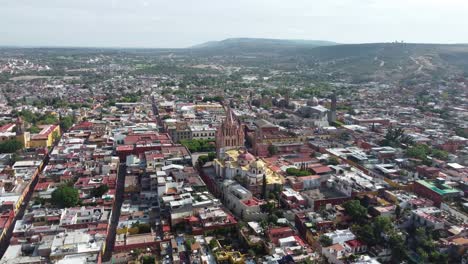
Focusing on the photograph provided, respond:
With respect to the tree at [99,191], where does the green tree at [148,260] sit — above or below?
below

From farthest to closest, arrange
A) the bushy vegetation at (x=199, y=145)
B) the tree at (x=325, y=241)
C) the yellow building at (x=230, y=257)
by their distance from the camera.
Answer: the bushy vegetation at (x=199, y=145)
the tree at (x=325, y=241)
the yellow building at (x=230, y=257)

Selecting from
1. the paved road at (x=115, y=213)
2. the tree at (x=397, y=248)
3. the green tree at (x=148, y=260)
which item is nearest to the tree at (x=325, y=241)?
the tree at (x=397, y=248)

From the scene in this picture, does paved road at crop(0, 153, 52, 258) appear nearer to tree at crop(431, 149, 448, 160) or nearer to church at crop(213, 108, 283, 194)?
church at crop(213, 108, 283, 194)

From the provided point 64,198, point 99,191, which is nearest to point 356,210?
point 99,191

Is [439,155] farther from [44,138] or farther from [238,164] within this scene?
[44,138]

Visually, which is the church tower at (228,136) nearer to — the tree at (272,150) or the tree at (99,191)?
the tree at (272,150)

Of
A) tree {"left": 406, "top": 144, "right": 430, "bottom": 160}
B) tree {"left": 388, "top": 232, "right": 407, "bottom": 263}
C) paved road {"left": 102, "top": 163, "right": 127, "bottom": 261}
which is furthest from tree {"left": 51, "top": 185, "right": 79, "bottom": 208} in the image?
tree {"left": 406, "top": 144, "right": 430, "bottom": 160}
